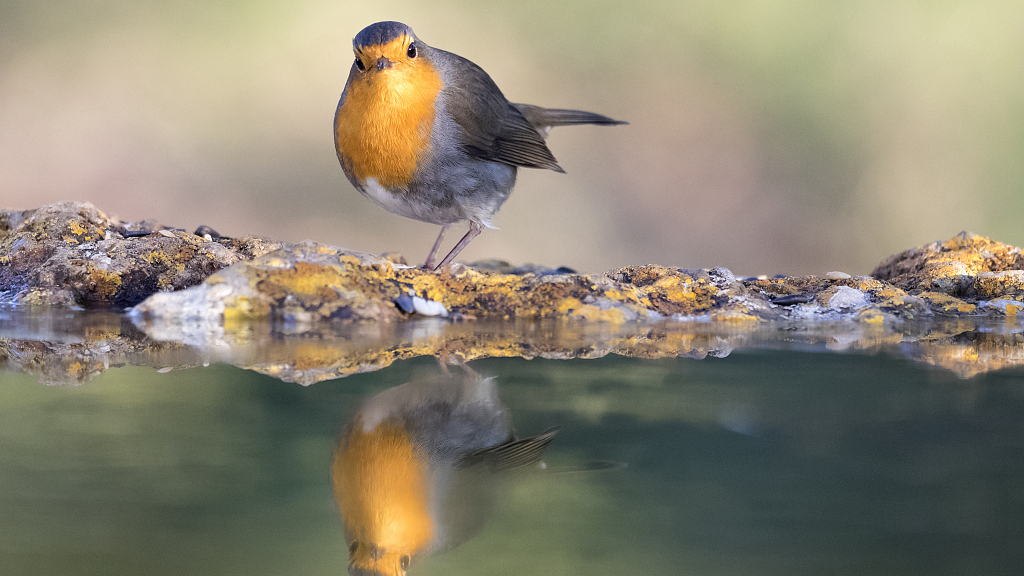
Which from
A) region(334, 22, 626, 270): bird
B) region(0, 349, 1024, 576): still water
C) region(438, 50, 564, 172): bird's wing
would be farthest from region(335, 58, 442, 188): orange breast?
region(0, 349, 1024, 576): still water

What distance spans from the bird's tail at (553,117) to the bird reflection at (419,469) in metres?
2.53

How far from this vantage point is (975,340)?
1.81m

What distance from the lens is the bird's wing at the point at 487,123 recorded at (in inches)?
110

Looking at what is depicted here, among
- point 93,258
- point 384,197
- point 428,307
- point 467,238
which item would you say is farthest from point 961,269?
point 93,258

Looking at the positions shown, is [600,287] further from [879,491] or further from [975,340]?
[879,491]

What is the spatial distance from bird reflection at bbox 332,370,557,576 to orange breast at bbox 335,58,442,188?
1522mm

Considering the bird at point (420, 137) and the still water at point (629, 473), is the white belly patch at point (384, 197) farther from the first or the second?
the still water at point (629, 473)

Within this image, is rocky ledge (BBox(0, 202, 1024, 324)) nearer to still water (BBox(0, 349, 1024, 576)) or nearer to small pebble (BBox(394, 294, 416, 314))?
small pebble (BBox(394, 294, 416, 314))

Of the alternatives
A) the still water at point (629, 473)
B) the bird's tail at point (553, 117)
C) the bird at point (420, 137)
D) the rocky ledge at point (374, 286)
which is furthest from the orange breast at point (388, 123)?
the still water at point (629, 473)

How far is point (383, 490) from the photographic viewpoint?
0.84m

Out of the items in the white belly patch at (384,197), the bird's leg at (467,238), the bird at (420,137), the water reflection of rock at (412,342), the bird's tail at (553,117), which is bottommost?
the water reflection of rock at (412,342)

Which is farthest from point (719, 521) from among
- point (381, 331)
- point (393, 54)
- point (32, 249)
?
point (32, 249)

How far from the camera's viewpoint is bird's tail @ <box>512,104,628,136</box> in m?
3.52

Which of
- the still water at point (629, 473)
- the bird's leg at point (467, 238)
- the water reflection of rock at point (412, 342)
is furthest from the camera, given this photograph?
the bird's leg at point (467, 238)
